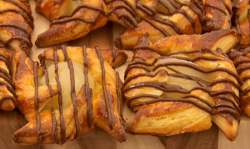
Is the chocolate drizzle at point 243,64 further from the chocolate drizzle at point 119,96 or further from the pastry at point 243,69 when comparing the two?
the chocolate drizzle at point 119,96

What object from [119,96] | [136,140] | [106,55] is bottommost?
[136,140]

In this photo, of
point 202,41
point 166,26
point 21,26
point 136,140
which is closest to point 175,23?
point 166,26

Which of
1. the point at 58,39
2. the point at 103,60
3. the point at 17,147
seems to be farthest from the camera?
the point at 58,39

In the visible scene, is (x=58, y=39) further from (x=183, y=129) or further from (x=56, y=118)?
(x=183, y=129)

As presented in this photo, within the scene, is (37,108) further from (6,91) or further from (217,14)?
(217,14)

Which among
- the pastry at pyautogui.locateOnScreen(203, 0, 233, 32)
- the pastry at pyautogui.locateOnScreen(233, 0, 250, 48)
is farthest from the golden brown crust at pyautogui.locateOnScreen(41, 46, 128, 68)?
the pastry at pyautogui.locateOnScreen(233, 0, 250, 48)

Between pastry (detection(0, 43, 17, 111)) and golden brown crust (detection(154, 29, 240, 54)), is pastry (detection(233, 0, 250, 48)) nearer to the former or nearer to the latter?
golden brown crust (detection(154, 29, 240, 54))

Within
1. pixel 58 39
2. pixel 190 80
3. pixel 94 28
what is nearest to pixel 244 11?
pixel 190 80
